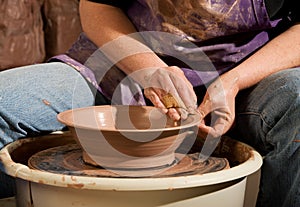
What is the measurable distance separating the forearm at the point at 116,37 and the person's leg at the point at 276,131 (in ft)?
0.87

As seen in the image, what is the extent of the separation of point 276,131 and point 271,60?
0.78 ft

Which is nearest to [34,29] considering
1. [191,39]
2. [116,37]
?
[116,37]

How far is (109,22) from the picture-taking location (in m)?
1.42

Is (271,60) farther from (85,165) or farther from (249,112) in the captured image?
(85,165)

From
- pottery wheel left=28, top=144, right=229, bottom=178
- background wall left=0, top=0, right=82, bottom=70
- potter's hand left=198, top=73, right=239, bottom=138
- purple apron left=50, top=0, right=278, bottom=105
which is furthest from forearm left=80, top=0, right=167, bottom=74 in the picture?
background wall left=0, top=0, right=82, bottom=70

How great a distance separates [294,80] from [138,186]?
0.53 m

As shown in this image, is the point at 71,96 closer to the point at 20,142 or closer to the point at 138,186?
the point at 20,142

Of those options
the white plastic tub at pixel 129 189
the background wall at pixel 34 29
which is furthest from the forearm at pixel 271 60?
the background wall at pixel 34 29

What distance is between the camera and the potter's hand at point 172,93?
118 centimetres

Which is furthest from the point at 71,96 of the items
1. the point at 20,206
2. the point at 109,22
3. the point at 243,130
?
the point at 243,130

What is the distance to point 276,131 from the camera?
1.24 m

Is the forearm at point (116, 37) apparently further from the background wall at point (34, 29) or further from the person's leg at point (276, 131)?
the background wall at point (34, 29)

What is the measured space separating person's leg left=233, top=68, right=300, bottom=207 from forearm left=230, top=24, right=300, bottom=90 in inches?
1.3

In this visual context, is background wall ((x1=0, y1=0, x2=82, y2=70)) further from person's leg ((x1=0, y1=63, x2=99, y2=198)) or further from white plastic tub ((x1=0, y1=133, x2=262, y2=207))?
white plastic tub ((x1=0, y1=133, x2=262, y2=207))
